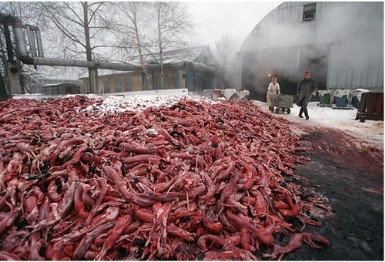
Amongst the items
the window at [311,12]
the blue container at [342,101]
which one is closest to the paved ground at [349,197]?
Result: the blue container at [342,101]

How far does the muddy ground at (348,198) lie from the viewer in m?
2.05

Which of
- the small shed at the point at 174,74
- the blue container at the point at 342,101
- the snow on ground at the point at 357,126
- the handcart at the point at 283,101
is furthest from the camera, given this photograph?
the small shed at the point at 174,74

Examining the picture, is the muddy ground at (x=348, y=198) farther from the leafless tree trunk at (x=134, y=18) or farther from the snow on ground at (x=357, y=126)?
the leafless tree trunk at (x=134, y=18)

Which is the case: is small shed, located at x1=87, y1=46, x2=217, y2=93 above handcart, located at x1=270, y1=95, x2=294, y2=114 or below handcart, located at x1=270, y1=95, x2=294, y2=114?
above

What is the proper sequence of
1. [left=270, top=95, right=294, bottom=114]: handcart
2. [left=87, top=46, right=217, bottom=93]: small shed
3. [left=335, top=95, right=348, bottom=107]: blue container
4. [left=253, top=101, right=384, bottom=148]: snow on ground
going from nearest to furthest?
1. [left=253, top=101, right=384, bottom=148]: snow on ground
2. [left=335, top=95, right=348, bottom=107]: blue container
3. [left=270, top=95, right=294, bottom=114]: handcart
4. [left=87, top=46, right=217, bottom=93]: small shed

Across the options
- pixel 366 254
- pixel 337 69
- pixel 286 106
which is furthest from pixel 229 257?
pixel 286 106

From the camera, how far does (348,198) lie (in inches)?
116

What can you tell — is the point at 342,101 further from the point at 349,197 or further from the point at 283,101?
the point at 283,101

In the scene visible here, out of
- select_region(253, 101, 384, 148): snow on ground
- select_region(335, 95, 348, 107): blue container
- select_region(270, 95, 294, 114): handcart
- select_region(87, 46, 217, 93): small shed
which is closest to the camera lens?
select_region(253, 101, 384, 148): snow on ground

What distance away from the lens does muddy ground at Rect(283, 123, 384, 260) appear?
80.6 inches

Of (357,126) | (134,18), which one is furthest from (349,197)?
(134,18)

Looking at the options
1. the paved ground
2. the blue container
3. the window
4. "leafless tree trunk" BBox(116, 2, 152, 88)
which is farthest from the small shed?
the paved ground

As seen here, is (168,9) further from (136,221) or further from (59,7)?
(136,221)

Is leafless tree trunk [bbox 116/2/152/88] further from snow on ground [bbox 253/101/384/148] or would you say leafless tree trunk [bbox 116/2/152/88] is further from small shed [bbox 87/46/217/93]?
snow on ground [bbox 253/101/384/148]
